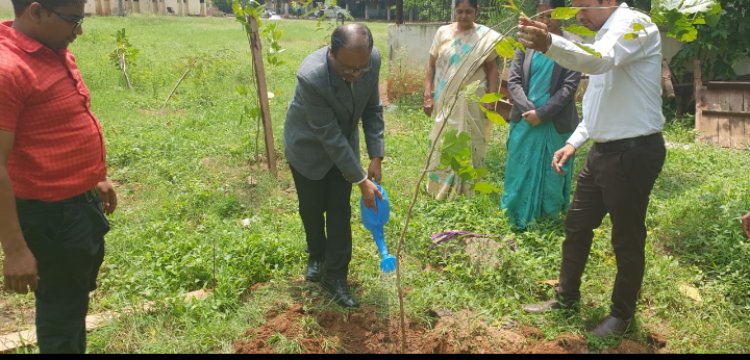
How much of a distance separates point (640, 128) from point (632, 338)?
107 cm

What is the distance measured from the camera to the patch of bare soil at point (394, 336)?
286cm

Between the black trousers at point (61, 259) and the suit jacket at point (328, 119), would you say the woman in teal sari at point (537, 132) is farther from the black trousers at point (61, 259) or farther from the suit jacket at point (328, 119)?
the black trousers at point (61, 259)

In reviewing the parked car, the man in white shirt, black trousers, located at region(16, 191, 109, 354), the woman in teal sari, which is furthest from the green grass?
the parked car

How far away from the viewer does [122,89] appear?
371 inches

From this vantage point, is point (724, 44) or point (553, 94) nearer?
point (553, 94)

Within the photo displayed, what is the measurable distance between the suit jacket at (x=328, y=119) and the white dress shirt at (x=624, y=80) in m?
1.06

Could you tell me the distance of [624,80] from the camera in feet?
A: 8.71

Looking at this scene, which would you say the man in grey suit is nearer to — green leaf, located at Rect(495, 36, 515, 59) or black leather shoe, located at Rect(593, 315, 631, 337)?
green leaf, located at Rect(495, 36, 515, 59)

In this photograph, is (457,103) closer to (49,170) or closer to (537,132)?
(537,132)

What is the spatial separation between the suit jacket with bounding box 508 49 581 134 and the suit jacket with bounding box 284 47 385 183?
4.39 feet

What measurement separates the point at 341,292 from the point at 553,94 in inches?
79.0

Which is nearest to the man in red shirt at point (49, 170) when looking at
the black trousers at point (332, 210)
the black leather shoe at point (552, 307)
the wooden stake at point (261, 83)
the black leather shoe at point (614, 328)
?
the black trousers at point (332, 210)

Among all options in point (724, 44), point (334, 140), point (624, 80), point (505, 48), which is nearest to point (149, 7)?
point (724, 44)
